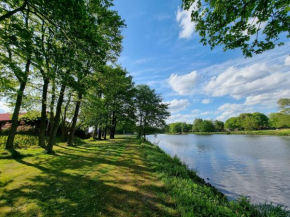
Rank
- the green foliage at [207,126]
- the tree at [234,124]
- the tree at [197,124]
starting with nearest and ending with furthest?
the green foliage at [207,126] → the tree at [234,124] → the tree at [197,124]

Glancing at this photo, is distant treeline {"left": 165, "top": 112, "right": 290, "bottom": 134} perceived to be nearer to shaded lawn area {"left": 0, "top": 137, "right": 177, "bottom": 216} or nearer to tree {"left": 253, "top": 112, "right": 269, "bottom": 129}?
tree {"left": 253, "top": 112, "right": 269, "bottom": 129}

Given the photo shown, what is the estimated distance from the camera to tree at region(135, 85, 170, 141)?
83.4ft

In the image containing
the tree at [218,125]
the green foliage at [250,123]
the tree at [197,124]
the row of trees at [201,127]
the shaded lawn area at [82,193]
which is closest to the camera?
the shaded lawn area at [82,193]

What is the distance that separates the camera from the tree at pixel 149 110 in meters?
25.4

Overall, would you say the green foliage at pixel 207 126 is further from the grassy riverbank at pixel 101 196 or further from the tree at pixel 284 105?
the grassy riverbank at pixel 101 196

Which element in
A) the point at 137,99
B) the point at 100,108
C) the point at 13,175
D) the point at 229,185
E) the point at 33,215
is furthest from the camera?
the point at 137,99

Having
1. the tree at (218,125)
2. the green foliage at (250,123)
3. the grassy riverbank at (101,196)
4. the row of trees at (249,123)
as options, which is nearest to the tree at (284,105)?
the row of trees at (249,123)

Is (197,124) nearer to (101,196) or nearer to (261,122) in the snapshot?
(261,122)

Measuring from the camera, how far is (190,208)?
3.77 metres

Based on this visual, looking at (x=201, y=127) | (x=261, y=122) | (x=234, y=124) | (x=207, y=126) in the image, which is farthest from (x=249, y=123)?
(x=201, y=127)

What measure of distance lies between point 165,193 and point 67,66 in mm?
6195

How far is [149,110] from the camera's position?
83.5 ft

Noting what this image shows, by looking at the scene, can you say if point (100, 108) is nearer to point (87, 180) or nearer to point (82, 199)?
point (87, 180)

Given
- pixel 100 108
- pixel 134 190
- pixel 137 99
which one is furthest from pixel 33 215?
pixel 137 99
